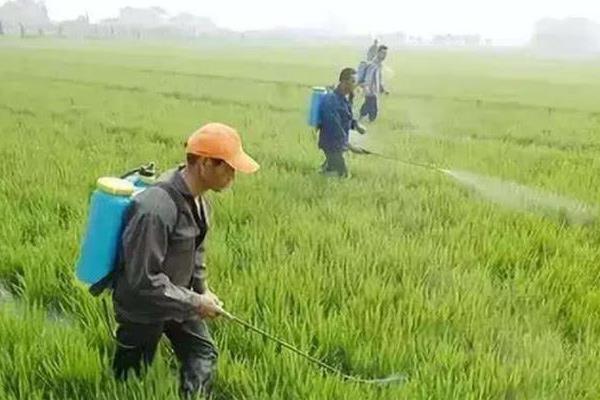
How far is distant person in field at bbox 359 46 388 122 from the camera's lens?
10367mm

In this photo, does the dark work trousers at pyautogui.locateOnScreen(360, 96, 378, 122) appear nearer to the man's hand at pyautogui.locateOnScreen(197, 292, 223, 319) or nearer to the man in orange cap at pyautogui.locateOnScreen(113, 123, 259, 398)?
the man in orange cap at pyautogui.locateOnScreen(113, 123, 259, 398)

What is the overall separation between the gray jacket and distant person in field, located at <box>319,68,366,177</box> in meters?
3.73

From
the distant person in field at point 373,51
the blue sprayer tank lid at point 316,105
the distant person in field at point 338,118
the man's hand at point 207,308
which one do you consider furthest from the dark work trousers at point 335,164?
the distant person in field at point 373,51

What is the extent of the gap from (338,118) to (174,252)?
12.7 ft

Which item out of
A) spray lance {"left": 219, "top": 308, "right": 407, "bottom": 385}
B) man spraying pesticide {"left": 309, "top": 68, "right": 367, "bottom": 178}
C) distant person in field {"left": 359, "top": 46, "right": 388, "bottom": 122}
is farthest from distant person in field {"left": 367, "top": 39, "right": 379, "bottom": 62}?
spray lance {"left": 219, "top": 308, "right": 407, "bottom": 385}

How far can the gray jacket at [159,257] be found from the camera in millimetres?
2244

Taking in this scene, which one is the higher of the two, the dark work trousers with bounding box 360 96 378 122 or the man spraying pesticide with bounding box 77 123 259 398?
the man spraying pesticide with bounding box 77 123 259 398

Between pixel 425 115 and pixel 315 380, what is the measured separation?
34.4 ft

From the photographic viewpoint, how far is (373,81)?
1041cm

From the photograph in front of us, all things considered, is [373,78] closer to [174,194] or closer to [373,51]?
[373,51]

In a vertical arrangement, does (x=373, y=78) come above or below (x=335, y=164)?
above

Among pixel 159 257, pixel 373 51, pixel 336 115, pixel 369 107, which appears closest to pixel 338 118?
pixel 336 115

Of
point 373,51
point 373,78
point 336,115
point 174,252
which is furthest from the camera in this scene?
point 373,51

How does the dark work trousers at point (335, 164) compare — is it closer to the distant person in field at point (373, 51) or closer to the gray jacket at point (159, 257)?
the gray jacket at point (159, 257)
